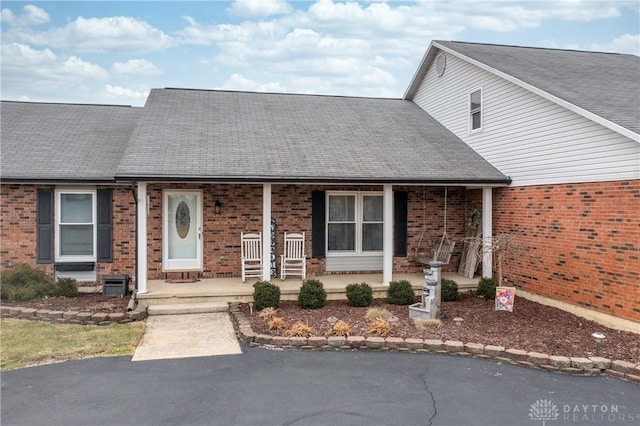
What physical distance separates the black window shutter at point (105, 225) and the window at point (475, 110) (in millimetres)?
8559

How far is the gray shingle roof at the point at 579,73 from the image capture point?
7.85 metres

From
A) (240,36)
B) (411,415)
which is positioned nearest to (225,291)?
(411,415)

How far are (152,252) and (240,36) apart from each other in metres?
10.3

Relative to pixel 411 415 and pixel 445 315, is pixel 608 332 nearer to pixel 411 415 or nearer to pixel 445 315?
pixel 445 315

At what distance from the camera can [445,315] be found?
810 cm

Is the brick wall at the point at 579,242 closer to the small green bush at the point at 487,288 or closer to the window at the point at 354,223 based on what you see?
the small green bush at the point at 487,288

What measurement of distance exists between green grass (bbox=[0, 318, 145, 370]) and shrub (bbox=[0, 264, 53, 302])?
3.19ft

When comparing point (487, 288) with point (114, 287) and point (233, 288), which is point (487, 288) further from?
point (114, 287)

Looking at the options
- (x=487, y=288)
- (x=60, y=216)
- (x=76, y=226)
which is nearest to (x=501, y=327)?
(x=487, y=288)

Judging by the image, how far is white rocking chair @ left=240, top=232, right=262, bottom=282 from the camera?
33.8ft


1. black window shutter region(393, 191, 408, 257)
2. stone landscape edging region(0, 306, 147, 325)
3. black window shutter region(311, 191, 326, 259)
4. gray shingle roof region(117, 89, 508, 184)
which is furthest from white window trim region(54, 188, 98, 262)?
black window shutter region(393, 191, 408, 257)

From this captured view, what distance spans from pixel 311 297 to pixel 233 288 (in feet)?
5.89

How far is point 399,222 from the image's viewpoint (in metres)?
11.3

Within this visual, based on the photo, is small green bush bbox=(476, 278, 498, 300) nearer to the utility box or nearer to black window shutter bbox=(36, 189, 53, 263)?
the utility box
